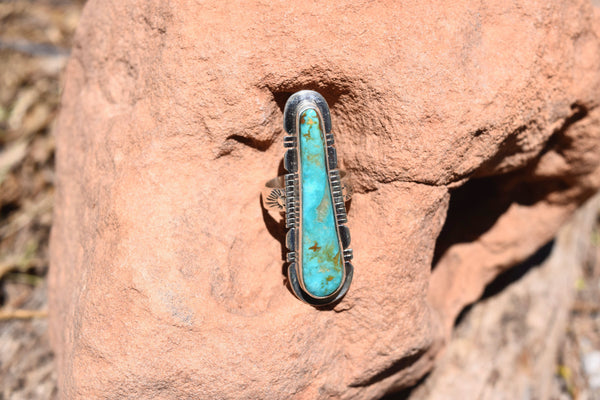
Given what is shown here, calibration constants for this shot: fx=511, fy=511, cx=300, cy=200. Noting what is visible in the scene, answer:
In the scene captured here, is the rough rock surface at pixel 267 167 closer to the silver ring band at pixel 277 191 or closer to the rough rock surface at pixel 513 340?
the silver ring band at pixel 277 191

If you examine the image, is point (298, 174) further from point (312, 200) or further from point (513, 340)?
point (513, 340)

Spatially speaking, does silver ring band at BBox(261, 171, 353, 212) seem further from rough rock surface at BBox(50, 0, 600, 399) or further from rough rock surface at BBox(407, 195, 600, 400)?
rough rock surface at BBox(407, 195, 600, 400)

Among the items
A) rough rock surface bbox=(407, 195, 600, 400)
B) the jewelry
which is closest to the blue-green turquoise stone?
the jewelry

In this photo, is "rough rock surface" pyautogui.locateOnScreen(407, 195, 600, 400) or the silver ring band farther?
"rough rock surface" pyautogui.locateOnScreen(407, 195, 600, 400)

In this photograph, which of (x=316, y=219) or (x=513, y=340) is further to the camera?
(x=513, y=340)

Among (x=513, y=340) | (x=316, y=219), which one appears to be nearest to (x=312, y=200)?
(x=316, y=219)

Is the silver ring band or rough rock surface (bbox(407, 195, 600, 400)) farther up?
the silver ring band

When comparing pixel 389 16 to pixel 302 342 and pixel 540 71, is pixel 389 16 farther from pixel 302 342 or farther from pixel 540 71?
pixel 302 342
